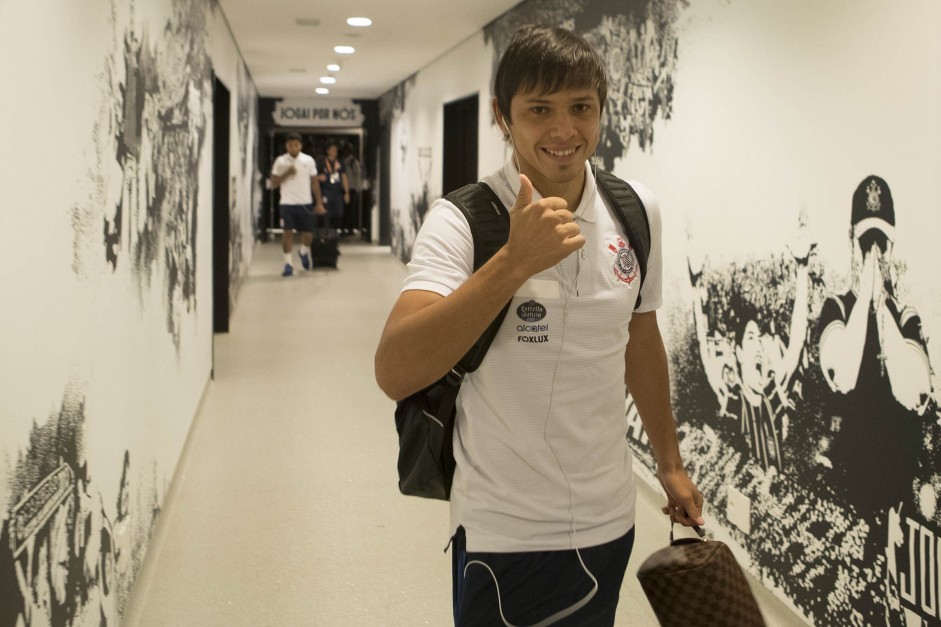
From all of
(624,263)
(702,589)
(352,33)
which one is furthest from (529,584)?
(352,33)

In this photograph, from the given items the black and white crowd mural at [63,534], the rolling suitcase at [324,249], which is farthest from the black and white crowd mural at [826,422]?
the rolling suitcase at [324,249]

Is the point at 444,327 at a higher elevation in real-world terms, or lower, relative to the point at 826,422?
higher

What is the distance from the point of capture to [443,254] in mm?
1406

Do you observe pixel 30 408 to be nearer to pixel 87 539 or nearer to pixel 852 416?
pixel 87 539

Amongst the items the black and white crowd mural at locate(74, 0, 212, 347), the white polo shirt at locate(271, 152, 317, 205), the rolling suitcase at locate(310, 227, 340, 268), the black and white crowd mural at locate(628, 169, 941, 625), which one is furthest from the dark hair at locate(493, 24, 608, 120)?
the rolling suitcase at locate(310, 227, 340, 268)

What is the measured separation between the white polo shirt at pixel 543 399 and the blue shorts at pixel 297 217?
1169 centimetres

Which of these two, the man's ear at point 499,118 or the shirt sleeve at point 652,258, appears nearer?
the man's ear at point 499,118

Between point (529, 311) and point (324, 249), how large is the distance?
12.5m

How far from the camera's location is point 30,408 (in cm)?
186

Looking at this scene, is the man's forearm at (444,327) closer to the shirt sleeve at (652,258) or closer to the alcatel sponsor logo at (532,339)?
the alcatel sponsor logo at (532,339)

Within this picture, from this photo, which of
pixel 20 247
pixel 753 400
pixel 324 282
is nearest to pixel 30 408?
pixel 20 247

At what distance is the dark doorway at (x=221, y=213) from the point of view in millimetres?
8227

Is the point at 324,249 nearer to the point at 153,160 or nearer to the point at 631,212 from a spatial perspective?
the point at 153,160

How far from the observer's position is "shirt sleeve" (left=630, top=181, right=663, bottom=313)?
1633 millimetres
